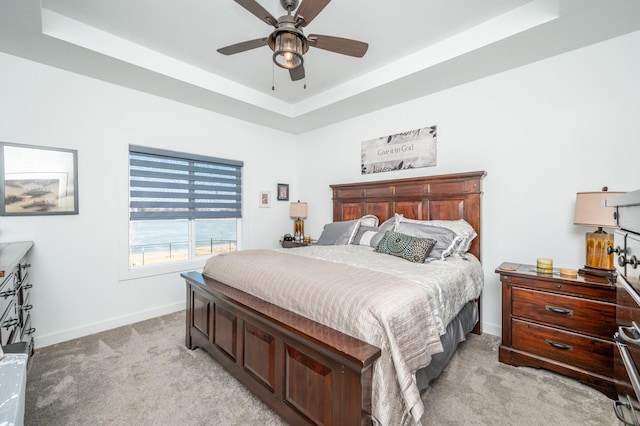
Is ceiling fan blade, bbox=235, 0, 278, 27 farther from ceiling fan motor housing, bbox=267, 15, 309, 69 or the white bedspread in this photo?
the white bedspread

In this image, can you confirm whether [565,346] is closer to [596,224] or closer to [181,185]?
[596,224]

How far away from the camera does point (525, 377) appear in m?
2.04

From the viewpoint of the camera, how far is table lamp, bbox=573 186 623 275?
1.99 meters

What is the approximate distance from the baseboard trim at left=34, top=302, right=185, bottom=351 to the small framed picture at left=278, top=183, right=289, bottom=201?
7.14ft

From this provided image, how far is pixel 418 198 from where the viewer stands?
3.30 meters

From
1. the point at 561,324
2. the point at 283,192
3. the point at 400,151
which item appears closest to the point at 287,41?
the point at 400,151

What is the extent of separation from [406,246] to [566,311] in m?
1.19

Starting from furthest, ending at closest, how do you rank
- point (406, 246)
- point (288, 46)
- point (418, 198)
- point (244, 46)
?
point (418, 198) → point (406, 246) → point (244, 46) → point (288, 46)

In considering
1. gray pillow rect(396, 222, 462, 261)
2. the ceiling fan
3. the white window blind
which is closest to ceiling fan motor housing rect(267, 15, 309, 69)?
the ceiling fan

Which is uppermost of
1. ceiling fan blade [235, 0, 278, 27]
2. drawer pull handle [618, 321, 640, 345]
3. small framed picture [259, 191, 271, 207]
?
ceiling fan blade [235, 0, 278, 27]

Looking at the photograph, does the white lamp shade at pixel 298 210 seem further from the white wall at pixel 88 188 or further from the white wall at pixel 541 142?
the white wall at pixel 541 142

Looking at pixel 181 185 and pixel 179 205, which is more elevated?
pixel 181 185

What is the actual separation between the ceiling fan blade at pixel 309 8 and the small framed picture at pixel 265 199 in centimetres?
291

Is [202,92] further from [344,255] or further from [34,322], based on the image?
[34,322]
